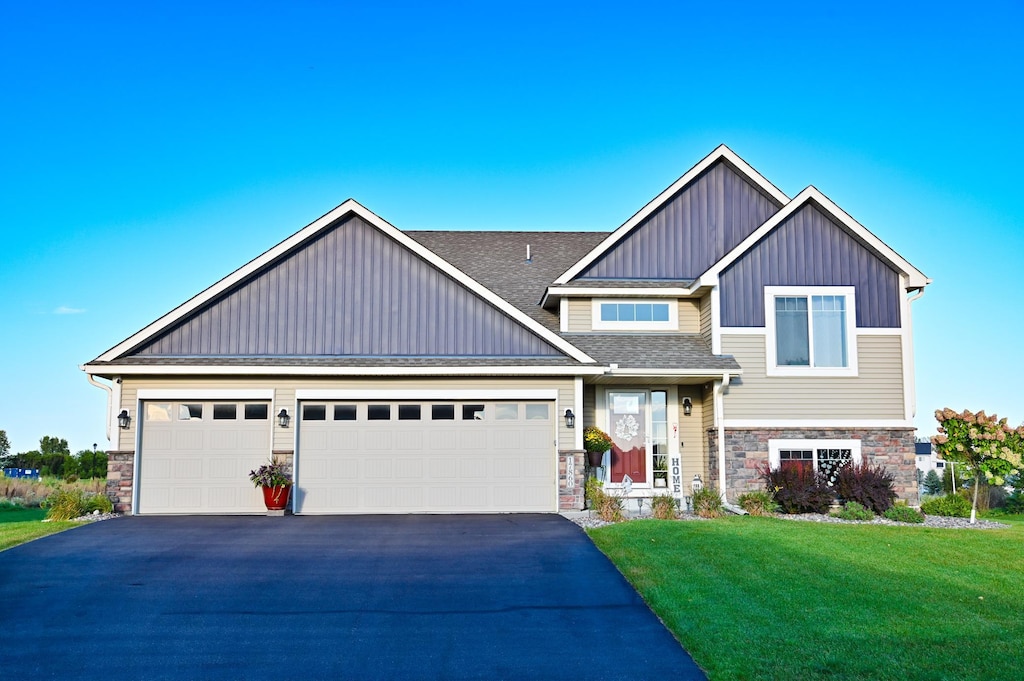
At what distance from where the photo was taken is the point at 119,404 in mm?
17203

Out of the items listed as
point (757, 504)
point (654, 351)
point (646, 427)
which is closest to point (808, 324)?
point (654, 351)

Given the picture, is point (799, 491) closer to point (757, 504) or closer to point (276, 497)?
point (757, 504)

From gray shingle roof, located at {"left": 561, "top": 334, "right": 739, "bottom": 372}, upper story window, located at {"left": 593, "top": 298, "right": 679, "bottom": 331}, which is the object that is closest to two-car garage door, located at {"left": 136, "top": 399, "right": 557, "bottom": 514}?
gray shingle roof, located at {"left": 561, "top": 334, "right": 739, "bottom": 372}

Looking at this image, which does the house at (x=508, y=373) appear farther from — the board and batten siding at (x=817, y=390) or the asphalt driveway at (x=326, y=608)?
the asphalt driveway at (x=326, y=608)

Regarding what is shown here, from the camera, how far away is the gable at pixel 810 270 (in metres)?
19.0

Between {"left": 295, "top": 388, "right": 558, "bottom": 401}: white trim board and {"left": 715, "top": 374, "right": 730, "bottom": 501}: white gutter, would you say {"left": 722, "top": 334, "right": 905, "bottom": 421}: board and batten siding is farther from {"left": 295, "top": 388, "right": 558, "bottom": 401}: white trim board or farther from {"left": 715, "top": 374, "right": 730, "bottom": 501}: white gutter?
{"left": 295, "top": 388, "right": 558, "bottom": 401}: white trim board

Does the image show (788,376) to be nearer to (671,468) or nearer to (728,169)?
(671,468)

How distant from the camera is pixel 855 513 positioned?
16.9m

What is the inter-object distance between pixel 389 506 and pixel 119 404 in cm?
551

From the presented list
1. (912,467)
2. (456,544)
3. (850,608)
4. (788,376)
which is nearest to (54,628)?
(456,544)

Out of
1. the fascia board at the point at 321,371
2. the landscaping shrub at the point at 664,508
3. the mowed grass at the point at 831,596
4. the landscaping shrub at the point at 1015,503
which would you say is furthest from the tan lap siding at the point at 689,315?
the landscaping shrub at the point at 1015,503

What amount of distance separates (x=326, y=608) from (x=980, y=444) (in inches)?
512

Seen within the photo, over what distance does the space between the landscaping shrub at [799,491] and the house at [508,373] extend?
72 centimetres

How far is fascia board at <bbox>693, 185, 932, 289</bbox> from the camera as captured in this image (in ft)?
61.7
